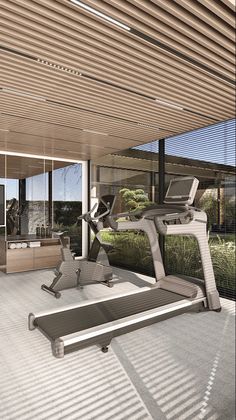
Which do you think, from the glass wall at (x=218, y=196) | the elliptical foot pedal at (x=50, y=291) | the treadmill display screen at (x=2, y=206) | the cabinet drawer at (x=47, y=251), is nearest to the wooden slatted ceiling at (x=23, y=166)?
the treadmill display screen at (x=2, y=206)

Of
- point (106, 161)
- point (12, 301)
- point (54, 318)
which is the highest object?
point (106, 161)

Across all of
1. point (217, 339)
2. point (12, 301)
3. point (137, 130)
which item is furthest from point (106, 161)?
point (217, 339)

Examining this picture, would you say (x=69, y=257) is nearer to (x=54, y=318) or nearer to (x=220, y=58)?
(x=54, y=318)

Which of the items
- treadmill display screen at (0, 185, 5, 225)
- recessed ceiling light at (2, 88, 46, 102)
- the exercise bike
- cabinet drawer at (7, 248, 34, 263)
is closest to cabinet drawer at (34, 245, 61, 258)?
cabinet drawer at (7, 248, 34, 263)

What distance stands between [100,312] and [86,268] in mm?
1758

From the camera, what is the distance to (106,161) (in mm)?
6418

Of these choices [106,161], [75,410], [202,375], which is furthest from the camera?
[106,161]

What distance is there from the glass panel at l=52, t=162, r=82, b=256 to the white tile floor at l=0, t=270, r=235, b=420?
3389 mm

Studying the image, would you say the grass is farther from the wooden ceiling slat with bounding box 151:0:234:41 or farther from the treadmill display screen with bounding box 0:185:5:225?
the wooden ceiling slat with bounding box 151:0:234:41

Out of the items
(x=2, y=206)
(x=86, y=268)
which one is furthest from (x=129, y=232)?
(x=2, y=206)

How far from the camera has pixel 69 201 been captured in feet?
21.9

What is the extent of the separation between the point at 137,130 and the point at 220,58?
215cm

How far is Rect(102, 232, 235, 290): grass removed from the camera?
13.3ft

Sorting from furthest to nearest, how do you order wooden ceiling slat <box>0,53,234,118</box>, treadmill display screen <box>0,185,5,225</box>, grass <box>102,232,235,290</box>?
treadmill display screen <box>0,185,5,225</box> < grass <box>102,232,235,290</box> < wooden ceiling slat <box>0,53,234,118</box>
